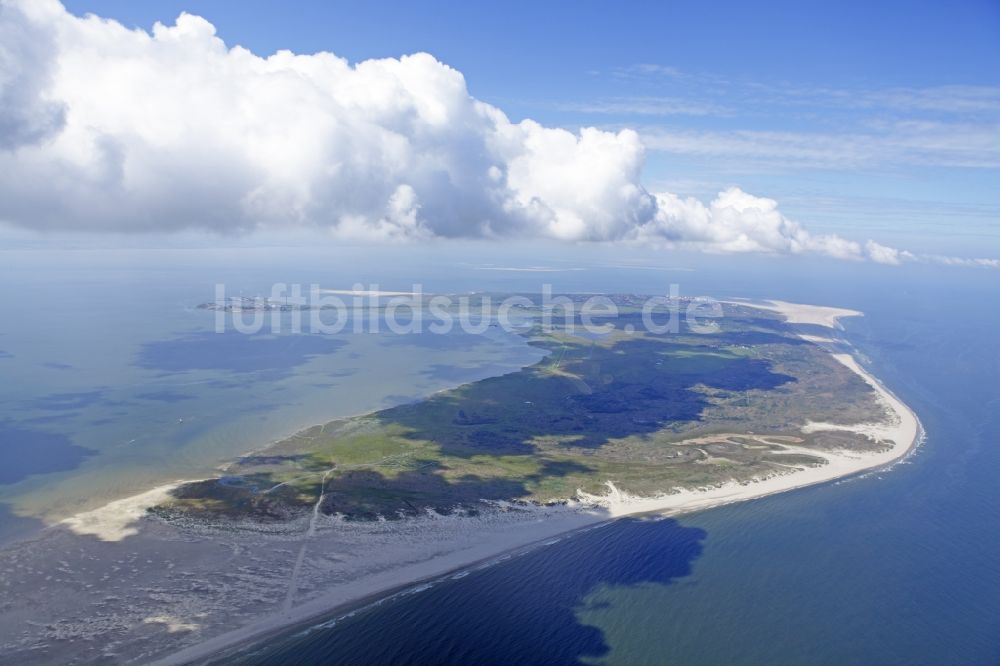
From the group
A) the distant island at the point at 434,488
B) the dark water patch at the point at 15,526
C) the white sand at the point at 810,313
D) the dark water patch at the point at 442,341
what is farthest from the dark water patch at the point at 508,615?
the white sand at the point at 810,313

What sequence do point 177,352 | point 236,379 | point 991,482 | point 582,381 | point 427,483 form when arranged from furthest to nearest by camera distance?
point 177,352 < point 582,381 < point 236,379 < point 991,482 < point 427,483

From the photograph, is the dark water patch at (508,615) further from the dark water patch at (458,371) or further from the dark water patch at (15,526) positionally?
the dark water patch at (458,371)

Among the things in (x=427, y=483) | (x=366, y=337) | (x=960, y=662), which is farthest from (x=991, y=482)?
(x=366, y=337)

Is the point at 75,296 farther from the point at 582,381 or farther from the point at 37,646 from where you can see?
the point at 37,646

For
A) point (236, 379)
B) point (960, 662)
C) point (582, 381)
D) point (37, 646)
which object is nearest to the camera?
point (37, 646)

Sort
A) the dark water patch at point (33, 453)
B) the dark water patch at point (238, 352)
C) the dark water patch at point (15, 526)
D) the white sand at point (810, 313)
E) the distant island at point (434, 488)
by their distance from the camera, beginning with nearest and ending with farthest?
1. the distant island at point (434, 488)
2. the dark water patch at point (15, 526)
3. the dark water patch at point (33, 453)
4. the dark water patch at point (238, 352)
5. the white sand at point (810, 313)
